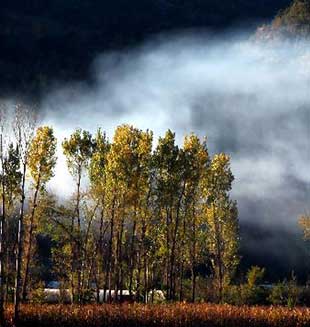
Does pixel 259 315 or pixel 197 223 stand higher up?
pixel 197 223

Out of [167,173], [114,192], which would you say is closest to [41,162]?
[114,192]

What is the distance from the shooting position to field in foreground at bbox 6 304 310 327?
28016 mm

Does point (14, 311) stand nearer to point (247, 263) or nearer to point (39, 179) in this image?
point (39, 179)

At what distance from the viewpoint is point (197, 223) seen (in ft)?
161

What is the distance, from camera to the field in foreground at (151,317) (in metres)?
28.0

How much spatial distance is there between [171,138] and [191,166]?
3123mm

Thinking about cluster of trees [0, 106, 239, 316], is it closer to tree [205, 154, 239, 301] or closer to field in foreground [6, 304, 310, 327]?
tree [205, 154, 239, 301]

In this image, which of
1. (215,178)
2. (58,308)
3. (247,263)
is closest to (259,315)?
(58,308)

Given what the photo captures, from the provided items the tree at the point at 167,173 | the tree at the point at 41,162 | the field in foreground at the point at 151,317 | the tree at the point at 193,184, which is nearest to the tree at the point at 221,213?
the tree at the point at 193,184

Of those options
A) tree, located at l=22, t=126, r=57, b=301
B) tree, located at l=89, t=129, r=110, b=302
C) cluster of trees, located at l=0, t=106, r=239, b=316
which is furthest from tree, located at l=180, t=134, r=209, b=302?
tree, located at l=22, t=126, r=57, b=301

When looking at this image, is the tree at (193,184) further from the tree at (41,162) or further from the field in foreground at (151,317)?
the field in foreground at (151,317)

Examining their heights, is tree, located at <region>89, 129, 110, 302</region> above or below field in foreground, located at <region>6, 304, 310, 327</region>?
above

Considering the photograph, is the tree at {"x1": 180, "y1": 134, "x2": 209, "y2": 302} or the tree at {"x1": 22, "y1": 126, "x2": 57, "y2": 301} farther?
the tree at {"x1": 180, "y1": 134, "x2": 209, "y2": 302}

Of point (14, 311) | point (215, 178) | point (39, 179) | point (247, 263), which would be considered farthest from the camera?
point (247, 263)
